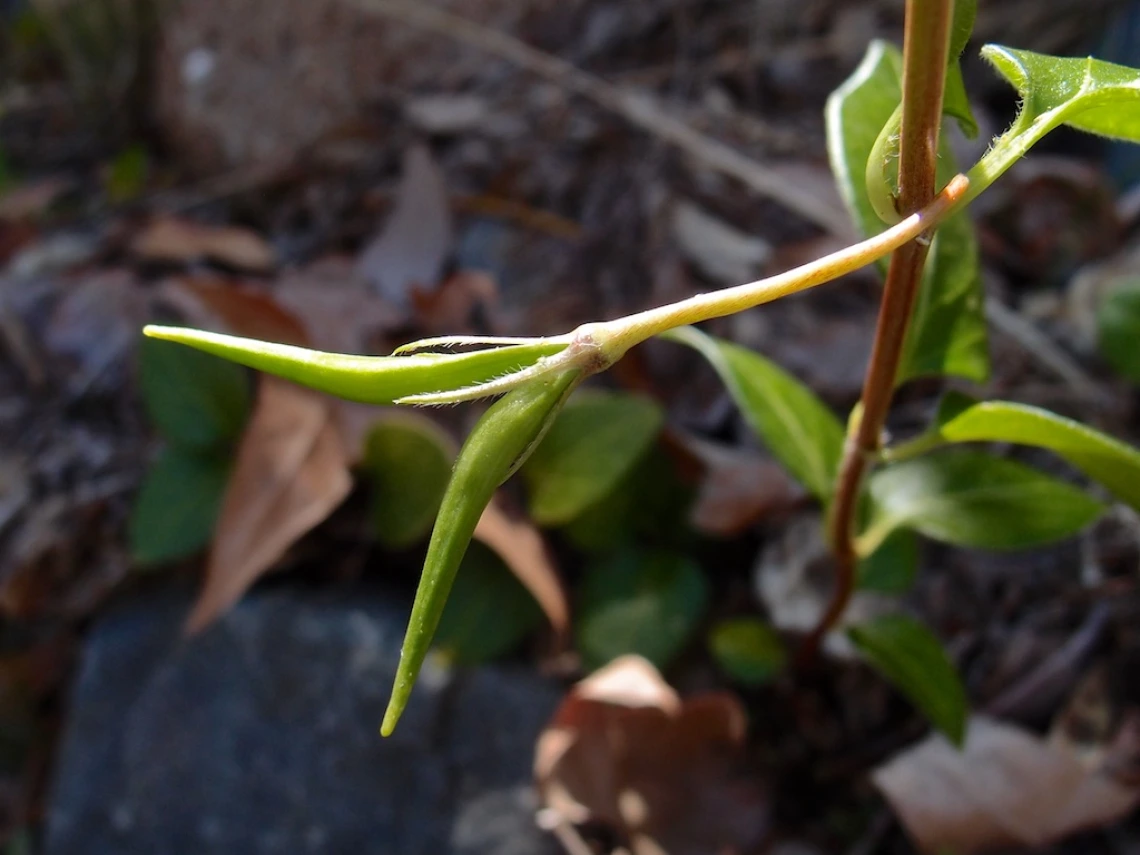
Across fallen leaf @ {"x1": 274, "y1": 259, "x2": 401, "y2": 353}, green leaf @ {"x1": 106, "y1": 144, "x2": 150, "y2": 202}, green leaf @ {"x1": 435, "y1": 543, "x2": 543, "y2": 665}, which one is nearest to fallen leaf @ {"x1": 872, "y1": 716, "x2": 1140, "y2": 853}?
green leaf @ {"x1": 435, "y1": 543, "x2": 543, "y2": 665}

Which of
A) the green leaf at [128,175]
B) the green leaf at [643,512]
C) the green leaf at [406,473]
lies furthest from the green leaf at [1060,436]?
the green leaf at [128,175]

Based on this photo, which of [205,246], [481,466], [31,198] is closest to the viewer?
[481,466]

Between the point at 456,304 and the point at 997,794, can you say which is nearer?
the point at 997,794

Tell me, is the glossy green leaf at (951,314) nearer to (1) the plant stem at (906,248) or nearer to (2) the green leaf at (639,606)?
(1) the plant stem at (906,248)

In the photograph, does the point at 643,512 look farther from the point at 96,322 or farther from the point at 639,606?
the point at 96,322

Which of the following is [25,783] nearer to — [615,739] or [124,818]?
[124,818]

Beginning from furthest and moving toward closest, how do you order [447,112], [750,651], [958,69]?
[447,112], [750,651], [958,69]

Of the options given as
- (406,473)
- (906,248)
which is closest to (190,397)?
(406,473)
